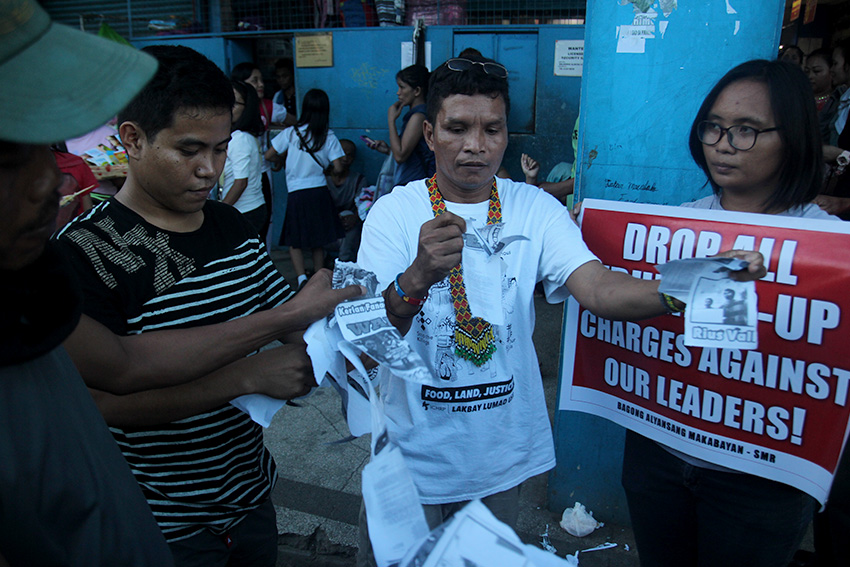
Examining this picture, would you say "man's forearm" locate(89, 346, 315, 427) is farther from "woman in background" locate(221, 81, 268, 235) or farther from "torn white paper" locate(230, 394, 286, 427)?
"woman in background" locate(221, 81, 268, 235)

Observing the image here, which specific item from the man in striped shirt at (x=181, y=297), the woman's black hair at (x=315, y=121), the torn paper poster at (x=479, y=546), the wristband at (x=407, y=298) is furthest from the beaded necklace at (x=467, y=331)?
the woman's black hair at (x=315, y=121)

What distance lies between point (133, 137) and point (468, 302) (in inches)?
39.4

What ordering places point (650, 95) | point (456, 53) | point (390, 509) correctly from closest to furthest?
1. point (390, 509)
2. point (650, 95)
3. point (456, 53)

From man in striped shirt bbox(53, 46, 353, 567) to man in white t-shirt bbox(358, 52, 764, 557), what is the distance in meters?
0.37

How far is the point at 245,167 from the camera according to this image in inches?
204

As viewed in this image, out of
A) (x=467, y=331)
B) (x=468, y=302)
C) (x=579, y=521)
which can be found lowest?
(x=579, y=521)

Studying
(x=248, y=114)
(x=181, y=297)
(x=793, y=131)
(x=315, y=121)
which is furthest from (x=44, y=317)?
(x=315, y=121)

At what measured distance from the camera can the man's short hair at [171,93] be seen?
1.50 meters

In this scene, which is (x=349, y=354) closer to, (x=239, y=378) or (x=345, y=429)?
(x=239, y=378)

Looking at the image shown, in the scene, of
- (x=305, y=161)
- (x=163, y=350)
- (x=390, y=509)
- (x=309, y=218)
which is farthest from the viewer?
(x=309, y=218)

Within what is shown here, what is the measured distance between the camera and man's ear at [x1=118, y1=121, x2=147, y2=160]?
152cm

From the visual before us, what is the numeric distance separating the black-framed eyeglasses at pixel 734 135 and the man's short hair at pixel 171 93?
1.46 m

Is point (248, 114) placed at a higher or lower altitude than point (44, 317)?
higher

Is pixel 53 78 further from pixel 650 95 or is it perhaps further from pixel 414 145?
pixel 414 145
